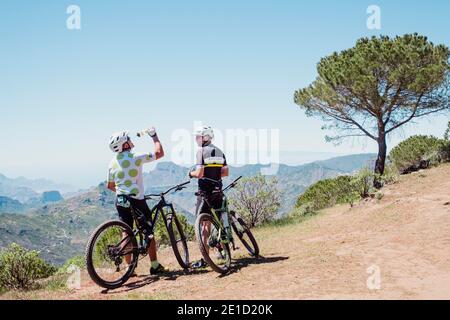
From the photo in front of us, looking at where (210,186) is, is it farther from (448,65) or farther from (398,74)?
(448,65)

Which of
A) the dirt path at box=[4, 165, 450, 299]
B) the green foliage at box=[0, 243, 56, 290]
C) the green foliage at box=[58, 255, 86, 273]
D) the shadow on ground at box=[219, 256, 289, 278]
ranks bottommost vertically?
the green foliage at box=[58, 255, 86, 273]

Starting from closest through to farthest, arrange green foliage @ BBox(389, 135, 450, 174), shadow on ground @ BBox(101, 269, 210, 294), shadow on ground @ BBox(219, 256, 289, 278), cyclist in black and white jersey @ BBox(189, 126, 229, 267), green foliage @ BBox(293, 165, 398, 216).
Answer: shadow on ground @ BBox(101, 269, 210, 294), cyclist in black and white jersey @ BBox(189, 126, 229, 267), shadow on ground @ BBox(219, 256, 289, 278), green foliage @ BBox(293, 165, 398, 216), green foliage @ BBox(389, 135, 450, 174)

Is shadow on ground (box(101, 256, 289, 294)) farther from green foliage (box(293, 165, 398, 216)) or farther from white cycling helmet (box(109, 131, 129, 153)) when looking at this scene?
green foliage (box(293, 165, 398, 216))

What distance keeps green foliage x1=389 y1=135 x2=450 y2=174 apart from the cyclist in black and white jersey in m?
23.2

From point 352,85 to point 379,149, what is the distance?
13.9ft

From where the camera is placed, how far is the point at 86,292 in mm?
7406

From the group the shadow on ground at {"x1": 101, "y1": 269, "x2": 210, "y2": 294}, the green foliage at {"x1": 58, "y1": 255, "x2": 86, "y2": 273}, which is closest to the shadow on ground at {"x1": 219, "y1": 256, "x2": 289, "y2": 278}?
the shadow on ground at {"x1": 101, "y1": 269, "x2": 210, "y2": 294}

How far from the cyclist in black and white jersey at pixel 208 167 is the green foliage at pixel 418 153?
2325 cm

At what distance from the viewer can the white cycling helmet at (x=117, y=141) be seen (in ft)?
25.3

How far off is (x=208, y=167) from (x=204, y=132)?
709 millimetres

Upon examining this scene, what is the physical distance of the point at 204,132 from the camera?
26.8ft

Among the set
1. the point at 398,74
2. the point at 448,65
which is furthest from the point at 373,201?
the point at 448,65

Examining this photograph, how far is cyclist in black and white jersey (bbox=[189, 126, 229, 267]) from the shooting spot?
8148 millimetres

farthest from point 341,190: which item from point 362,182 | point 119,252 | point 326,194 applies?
point 119,252
